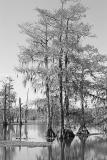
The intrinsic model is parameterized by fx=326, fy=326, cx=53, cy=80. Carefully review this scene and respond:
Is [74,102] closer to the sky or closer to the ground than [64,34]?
closer to the ground

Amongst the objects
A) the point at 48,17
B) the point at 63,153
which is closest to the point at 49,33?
the point at 48,17

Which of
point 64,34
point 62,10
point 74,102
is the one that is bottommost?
point 74,102

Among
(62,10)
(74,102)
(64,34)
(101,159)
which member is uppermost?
(62,10)

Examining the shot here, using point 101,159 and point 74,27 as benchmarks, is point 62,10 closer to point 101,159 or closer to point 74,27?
point 74,27

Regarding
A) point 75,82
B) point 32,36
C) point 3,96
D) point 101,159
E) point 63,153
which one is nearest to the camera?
point 101,159

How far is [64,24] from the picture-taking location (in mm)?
29031

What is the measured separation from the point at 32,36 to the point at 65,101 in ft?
22.2

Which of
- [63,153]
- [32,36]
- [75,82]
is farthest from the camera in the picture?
[32,36]

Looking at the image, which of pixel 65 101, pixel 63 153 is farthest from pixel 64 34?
pixel 63 153

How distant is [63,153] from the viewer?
18.5m

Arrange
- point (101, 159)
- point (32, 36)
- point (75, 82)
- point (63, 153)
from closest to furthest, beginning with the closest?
point (101, 159) → point (63, 153) → point (75, 82) → point (32, 36)

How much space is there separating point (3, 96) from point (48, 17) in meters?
42.9

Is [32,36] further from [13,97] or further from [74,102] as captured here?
[13,97]

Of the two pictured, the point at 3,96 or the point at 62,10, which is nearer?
the point at 62,10
